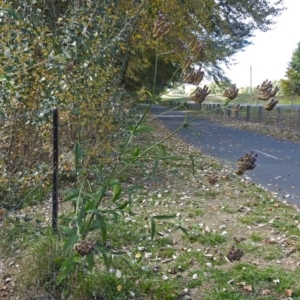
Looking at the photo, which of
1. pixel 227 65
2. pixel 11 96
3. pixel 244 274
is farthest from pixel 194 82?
pixel 227 65

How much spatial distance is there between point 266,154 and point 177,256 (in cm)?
750

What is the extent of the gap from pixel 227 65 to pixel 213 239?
60.1 ft

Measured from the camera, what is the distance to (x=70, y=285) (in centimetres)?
293

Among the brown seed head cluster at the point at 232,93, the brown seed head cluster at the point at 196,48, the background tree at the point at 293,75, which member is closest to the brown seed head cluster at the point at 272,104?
the brown seed head cluster at the point at 232,93

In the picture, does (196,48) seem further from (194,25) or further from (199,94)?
(194,25)

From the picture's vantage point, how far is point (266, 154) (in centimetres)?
1078

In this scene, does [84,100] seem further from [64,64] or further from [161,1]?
[161,1]

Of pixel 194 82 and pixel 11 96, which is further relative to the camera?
pixel 11 96

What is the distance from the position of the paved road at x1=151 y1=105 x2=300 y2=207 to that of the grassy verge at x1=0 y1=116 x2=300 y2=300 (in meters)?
0.79

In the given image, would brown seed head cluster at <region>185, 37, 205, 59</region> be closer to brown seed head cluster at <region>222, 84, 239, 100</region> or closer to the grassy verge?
brown seed head cluster at <region>222, 84, 239, 100</region>

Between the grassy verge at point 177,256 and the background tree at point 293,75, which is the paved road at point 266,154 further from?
the background tree at point 293,75

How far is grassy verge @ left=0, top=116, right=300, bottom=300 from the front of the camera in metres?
2.97

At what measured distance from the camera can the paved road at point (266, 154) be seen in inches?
280

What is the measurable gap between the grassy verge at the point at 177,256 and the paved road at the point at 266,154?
31.0 inches
